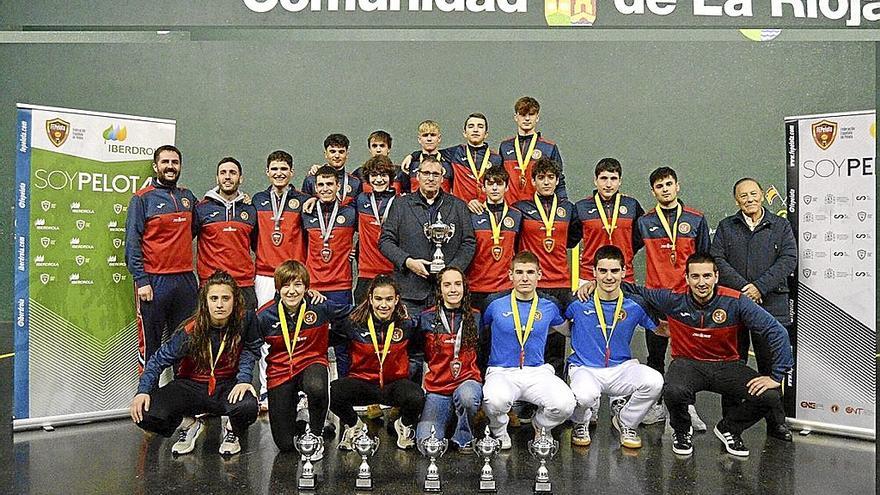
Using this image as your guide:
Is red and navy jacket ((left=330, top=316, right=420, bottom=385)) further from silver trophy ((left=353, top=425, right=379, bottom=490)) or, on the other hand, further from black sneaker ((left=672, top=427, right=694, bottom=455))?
black sneaker ((left=672, top=427, right=694, bottom=455))

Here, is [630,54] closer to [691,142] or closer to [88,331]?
[691,142]

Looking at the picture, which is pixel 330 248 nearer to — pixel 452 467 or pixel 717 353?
pixel 452 467

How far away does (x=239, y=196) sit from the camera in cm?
508

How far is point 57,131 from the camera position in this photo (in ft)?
16.2

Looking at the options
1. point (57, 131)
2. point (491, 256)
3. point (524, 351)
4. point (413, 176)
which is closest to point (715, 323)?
point (524, 351)

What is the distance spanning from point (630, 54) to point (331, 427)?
4391 millimetres

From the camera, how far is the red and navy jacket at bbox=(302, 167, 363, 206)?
517 cm

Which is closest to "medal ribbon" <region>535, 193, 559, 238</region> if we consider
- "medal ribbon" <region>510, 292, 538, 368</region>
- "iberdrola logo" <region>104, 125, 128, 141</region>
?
"medal ribbon" <region>510, 292, 538, 368</region>

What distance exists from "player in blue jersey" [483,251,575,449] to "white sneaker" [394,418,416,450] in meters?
0.42

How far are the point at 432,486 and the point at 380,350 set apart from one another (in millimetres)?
878

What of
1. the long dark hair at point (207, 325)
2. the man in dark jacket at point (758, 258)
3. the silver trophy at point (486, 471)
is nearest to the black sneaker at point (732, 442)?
the man in dark jacket at point (758, 258)

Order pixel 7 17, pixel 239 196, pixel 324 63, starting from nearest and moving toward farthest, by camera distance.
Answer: pixel 239 196 < pixel 7 17 < pixel 324 63

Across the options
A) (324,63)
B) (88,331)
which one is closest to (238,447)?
(88,331)

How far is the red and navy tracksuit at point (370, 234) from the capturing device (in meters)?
5.08
